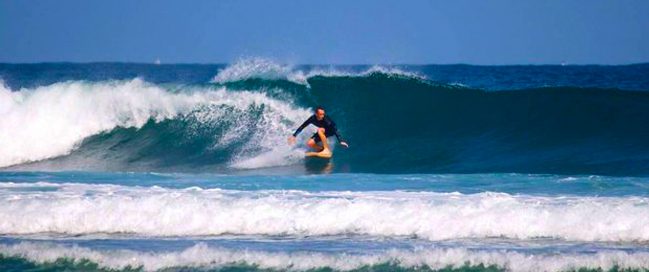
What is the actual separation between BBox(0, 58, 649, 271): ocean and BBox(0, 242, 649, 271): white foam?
0.02 m

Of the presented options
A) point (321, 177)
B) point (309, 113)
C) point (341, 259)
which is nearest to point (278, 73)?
point (309, 113)

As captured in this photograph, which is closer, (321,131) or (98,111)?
(321,131)

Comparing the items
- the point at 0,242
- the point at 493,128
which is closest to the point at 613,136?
the point at 493,128

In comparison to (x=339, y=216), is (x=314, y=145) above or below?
above

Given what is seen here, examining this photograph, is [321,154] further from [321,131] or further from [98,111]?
[98,111]

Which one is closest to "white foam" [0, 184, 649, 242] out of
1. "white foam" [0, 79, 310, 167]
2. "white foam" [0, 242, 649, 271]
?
"white foam" [0, 242, 649, 271]

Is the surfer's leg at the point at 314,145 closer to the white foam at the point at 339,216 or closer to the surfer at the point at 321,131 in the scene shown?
the surfer at the point at 321,131

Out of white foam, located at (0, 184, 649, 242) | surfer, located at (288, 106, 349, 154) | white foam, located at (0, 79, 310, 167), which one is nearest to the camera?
white foam, located at (0, 184, 649, 242)

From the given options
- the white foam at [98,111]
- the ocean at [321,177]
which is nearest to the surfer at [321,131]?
the ocean at [321,177]

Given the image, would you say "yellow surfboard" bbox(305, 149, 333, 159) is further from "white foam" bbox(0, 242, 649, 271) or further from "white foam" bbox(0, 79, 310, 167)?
"white foam" bbox(0, 242, 649, 271)

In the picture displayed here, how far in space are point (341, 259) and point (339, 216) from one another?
1685 millimetres

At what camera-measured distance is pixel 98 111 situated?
17.7m

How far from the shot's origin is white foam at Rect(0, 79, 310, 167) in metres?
16.3

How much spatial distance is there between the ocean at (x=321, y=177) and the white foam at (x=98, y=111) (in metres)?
0.04
